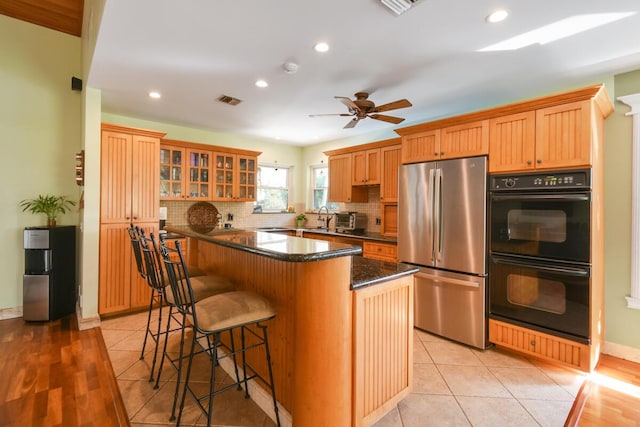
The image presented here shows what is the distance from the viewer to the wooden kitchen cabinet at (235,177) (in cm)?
510

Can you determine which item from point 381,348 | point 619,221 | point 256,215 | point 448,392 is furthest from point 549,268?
point 256,215

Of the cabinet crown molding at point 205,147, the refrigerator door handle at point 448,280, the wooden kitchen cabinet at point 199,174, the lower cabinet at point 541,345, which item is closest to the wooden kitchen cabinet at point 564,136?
the refrigerator door handle at point 448,280

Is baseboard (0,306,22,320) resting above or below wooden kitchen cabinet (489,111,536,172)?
below

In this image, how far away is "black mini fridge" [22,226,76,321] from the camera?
345 cm

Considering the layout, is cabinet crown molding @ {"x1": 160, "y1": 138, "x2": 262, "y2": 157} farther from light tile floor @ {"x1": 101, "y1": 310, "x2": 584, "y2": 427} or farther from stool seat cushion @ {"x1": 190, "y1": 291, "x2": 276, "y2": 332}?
stool seat cushion @ {"x1": 190, "y1": 291, "x2": 276, "y2": 332}

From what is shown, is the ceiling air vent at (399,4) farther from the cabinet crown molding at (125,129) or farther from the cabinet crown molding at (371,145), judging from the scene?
the cabinet crown molding at (125,129)

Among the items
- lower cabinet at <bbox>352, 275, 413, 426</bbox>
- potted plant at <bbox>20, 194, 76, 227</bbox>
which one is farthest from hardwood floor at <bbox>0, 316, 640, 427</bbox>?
potted plant at <bbox>20, 194, 76, 227</bbox>

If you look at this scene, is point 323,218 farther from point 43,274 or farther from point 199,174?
point 43,274

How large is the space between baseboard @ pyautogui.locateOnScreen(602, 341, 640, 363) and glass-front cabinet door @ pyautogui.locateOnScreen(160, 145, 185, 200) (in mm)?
5406

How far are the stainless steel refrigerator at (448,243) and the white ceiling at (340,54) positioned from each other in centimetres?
93

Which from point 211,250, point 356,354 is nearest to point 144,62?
point 211,250

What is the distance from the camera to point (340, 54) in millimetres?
2527

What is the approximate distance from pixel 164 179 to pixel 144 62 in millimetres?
2149

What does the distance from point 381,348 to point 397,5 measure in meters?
2.09
